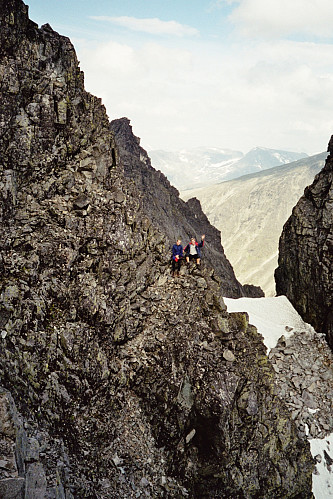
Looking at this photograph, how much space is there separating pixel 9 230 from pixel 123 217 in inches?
279

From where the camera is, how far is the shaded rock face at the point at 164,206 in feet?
222

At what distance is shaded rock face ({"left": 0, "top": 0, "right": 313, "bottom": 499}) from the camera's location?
58.6 feet

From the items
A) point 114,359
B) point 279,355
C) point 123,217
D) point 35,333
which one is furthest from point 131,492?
point 279,355

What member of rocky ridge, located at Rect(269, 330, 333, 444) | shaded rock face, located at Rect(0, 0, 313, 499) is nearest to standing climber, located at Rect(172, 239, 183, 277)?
shaded rock face, located at Rect(0, 0, 313, 499)

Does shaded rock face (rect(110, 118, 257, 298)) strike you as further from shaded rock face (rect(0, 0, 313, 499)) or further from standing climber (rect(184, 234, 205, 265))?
shaded rock face (rect(0, 0, 313, 499))

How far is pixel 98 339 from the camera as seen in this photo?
64.8 feet

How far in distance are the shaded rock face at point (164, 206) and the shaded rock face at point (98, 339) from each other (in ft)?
126

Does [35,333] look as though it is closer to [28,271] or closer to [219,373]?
[28,271]

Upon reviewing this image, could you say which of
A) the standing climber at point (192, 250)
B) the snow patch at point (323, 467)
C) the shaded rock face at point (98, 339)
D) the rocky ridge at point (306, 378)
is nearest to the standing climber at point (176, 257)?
the standing climber at point (192, 250)

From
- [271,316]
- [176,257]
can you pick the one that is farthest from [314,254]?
[176,257]

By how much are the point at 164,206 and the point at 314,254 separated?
4247 cm

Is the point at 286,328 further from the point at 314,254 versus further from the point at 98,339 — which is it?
the point at 98,339

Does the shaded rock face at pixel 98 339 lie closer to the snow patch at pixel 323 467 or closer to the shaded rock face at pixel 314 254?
the snow patch at pixel 323 467

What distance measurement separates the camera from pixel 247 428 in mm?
21266
